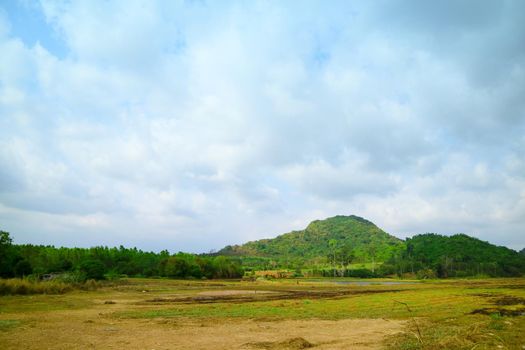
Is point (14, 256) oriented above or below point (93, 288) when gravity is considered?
above

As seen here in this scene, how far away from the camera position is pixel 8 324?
2055 cm

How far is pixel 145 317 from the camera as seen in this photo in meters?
25.6

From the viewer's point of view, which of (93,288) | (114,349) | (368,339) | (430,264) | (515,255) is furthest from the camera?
(515,255)

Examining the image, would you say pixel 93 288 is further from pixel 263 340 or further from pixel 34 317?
pixel 263 340

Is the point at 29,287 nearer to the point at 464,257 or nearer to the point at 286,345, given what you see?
the point at 286,345

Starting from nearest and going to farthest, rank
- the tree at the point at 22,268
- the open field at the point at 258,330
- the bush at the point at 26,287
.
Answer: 1. the open field at the point at 258,330
2. the bush at the point at 26,287
3. the tree at the point at 22,268

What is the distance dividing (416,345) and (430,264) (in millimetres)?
158690

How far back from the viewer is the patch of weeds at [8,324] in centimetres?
1956

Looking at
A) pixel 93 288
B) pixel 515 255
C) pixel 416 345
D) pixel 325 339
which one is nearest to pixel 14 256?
pixel 93 288

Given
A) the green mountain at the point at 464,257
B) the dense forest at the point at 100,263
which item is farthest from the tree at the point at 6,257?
the green mountain at the point at 464,257

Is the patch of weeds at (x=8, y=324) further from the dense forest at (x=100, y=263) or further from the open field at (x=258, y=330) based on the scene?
the dense forest at (x=100, y=263)

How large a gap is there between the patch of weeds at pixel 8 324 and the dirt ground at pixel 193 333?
486 mm

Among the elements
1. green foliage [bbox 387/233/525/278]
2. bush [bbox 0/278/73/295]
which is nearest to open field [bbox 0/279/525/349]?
bush [bbox 0/278/73/295]

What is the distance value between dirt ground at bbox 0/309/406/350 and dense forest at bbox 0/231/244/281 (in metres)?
40.2
